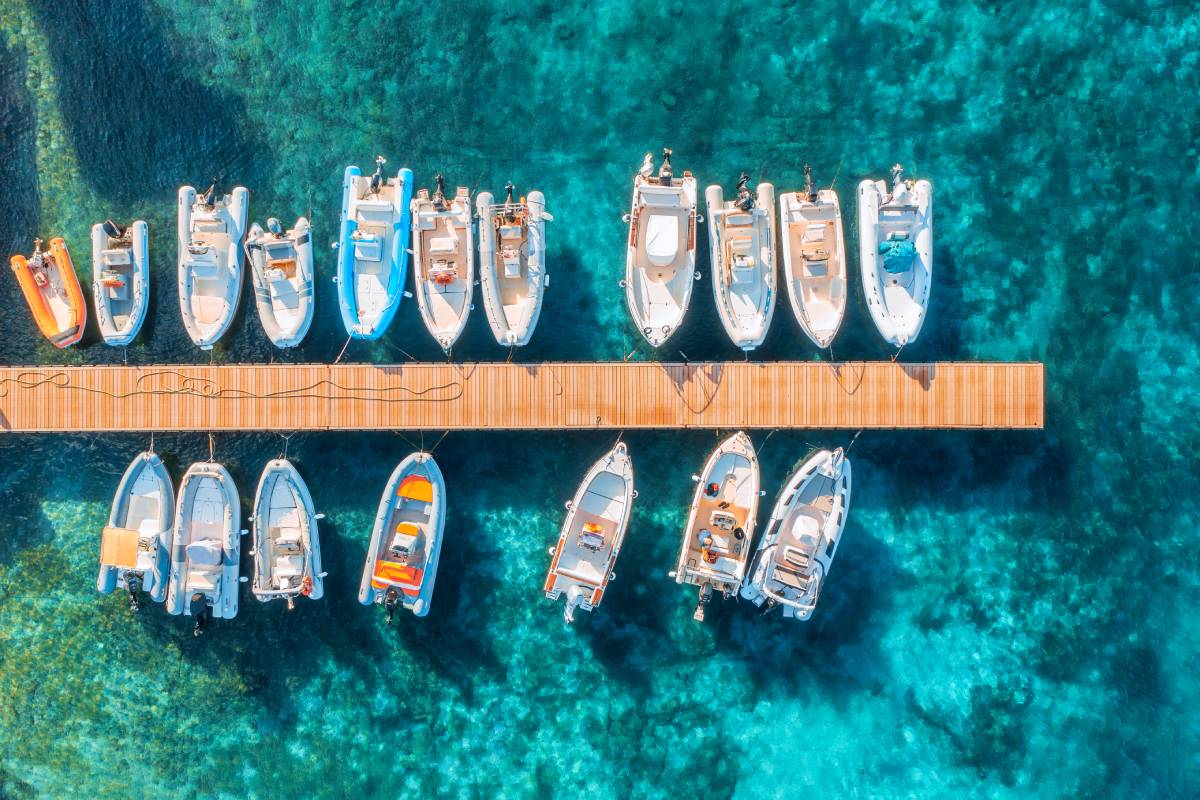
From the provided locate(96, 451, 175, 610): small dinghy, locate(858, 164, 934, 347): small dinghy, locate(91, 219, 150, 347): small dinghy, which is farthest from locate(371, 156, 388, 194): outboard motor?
locate(858, 164, 934, 347): small dinghy

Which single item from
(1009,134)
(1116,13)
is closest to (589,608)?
Result: (1009,134)

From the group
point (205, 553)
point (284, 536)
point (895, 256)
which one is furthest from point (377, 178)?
point (895, 256)

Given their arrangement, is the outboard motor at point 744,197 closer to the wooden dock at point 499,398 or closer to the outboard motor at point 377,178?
the wooden dock at point 499,398

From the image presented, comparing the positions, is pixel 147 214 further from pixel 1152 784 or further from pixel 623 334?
pixel 1152 784

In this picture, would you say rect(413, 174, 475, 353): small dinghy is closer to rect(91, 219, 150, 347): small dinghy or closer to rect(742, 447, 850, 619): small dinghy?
rect(91, 219, 150, 347): small dinghy

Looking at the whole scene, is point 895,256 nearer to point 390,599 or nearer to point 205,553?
point 390,599

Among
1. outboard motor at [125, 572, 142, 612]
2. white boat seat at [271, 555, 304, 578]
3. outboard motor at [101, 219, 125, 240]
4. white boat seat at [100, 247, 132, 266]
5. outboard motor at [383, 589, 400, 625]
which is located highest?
outboard motor at [101, 219, 125, 240]

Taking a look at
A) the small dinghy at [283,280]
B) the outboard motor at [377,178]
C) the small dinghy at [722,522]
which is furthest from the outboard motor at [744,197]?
the small dinghy at [283,280]
